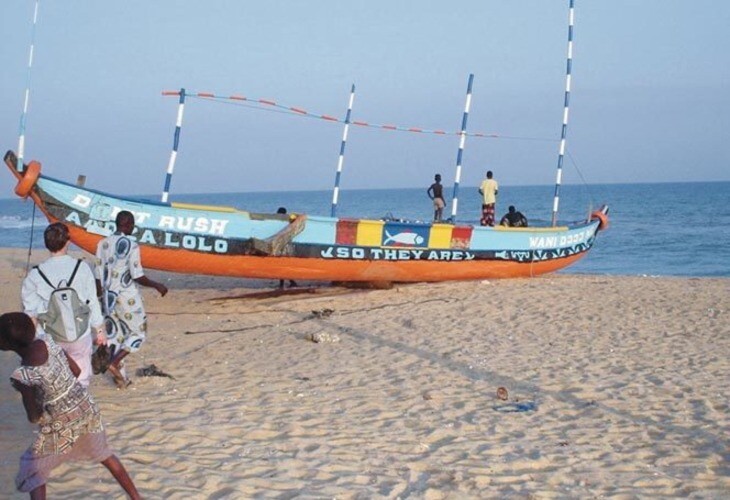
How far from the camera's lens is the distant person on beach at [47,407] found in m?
3.87

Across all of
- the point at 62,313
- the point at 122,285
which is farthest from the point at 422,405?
the point at 62,313

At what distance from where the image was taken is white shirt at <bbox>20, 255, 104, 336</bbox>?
4.98 metres

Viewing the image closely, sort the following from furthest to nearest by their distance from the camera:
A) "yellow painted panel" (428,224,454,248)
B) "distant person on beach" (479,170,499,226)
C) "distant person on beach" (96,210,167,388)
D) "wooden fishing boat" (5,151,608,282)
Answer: "distant person on beach" (479,170,499,226), "yellow painted panel" (428,224,454,248), "wooden fishing boat" (5,151,608,282), "distant person on beach" (96,210,167,388)

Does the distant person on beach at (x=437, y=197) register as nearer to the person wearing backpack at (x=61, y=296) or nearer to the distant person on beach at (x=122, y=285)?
the distant person on beach at (x=122, y=285)

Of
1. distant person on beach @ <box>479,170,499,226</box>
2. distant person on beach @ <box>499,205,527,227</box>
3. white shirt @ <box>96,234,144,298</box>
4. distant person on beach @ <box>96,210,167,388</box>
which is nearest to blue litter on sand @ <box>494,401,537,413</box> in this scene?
distant person on beach @ <box>96,210,167,388</box>

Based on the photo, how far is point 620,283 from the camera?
1457 centimetres

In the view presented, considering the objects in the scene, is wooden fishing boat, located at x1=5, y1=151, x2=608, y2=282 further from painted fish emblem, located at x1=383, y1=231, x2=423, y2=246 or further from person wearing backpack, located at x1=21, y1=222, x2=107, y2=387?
person wearing backpack, located at x1=21, y1=222, x2=107, y2=387

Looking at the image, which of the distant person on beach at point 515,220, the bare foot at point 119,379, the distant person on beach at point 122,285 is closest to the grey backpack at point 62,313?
the distant person on beach at point 122,285

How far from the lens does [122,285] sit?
259 inches

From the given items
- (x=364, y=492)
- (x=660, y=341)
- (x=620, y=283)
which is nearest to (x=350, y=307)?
(x=660, y=341)

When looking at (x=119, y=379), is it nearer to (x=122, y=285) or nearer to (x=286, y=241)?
(x=122, y=285)

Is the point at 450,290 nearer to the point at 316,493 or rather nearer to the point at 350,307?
the point at 350,307

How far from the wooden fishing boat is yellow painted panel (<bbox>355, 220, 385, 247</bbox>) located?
0.02 m

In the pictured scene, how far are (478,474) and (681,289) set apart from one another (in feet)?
32.9
